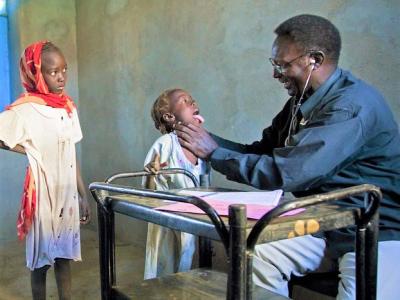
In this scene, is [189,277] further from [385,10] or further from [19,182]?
[19,182]

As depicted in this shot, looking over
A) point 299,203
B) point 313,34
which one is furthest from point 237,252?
point 313,34

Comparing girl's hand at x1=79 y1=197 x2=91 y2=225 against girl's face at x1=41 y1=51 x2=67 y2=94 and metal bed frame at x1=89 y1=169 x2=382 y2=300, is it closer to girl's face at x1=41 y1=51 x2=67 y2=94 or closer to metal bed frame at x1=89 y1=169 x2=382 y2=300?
girl's face at x1=41 y1=51 x2=67 y2=94

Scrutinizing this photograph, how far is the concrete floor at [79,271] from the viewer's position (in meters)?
2.85

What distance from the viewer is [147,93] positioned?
11.8 ft

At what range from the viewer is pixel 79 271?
10.7ft

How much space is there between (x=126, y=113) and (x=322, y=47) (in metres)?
2.50

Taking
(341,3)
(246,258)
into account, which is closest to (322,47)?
(341,3)

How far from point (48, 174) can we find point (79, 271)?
52.2 inches

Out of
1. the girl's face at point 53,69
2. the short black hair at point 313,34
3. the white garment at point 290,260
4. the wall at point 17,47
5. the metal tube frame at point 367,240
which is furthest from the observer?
the wall at point 17,47

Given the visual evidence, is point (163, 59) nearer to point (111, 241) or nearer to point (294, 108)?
point (294, 108)

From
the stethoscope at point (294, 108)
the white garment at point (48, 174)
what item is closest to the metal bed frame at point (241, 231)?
the stethoscope at point (294, 108)

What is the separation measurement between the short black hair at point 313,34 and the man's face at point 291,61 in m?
0.02

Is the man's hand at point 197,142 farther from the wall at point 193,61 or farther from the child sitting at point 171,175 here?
the wall at point 193,61

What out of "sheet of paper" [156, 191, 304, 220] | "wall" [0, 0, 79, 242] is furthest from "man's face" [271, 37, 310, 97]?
"wall" [0, 0, 79, 242]
